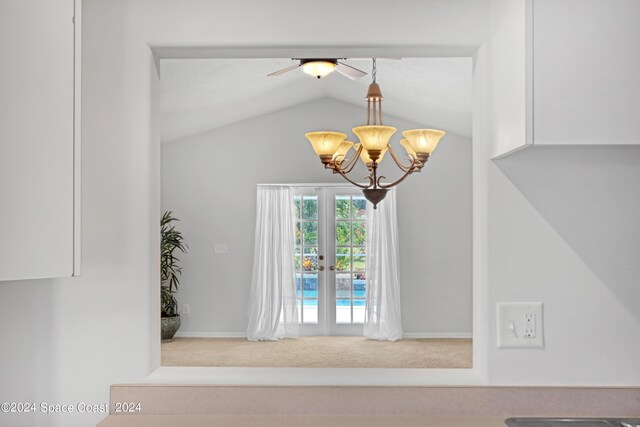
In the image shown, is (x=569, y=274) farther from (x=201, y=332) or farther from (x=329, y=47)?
(x=201, y=332)

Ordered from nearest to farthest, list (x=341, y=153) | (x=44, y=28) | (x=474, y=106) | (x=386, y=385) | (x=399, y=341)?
(x=44, y=28) → (x=386, y=385) → (x=474, y=106) → (x=341, y=153) → (x=399, y=341)

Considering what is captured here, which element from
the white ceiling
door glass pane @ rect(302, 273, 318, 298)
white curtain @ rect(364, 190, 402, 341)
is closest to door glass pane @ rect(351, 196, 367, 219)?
white curtain @ rect(364, 190, 402, 341)

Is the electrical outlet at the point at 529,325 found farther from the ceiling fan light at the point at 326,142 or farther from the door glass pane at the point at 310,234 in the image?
the door glass pane at the point at 310,234

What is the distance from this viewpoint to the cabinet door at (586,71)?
1.40m

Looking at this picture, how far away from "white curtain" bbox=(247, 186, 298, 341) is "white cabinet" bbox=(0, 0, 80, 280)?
6312 millimetres

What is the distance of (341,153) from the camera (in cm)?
431

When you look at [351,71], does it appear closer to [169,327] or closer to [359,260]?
[359,260]

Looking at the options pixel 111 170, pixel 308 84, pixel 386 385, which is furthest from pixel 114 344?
pixel 308 84

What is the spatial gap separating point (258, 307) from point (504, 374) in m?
6.16

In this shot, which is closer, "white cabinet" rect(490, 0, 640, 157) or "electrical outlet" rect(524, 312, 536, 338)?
"white cabinet" rect(490, 0, 640, 157)

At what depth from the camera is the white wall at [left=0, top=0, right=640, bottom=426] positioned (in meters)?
1.69

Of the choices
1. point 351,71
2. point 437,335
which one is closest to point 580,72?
point 351,71

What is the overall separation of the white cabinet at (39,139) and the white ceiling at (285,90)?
12.4 ft

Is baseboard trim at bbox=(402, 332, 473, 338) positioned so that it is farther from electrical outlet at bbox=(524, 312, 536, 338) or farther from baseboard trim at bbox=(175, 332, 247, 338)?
electrical outlet at bbox=(524, 312, 536, 338)
